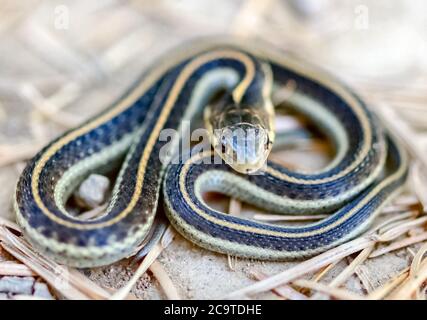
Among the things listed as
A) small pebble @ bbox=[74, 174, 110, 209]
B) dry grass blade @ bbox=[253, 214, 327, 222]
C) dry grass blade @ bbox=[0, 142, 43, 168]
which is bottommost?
dry grass blade @ bbox=[253, 214, 327, 222]

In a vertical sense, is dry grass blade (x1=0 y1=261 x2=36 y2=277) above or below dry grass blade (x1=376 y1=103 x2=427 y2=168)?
below

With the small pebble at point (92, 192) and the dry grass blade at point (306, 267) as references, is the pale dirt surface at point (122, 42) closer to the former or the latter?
the small pebble at point (92, 192)

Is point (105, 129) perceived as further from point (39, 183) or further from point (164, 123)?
point (39, 183)

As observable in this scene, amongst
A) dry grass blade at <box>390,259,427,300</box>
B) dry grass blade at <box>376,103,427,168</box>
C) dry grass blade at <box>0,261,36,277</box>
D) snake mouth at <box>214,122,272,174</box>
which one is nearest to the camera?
dry grass blade at <box>390,259,427,300</box>

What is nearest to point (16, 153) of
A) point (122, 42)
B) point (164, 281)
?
point (164, 281)

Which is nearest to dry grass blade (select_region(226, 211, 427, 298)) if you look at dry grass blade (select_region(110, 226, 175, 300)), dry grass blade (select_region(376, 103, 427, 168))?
dry grass blade (select_region(110, 226, 175, 300))

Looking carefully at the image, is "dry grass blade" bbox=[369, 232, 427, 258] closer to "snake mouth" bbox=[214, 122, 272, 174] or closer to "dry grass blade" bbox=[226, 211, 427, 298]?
"dry grass blade" bbox=[226, 211, 427, 298]
